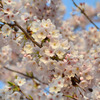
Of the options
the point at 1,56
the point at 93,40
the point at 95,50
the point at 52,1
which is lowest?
the point at 95,50

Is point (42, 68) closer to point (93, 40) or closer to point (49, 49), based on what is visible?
point (49, 49)

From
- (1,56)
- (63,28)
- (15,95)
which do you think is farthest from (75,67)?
(63,28)

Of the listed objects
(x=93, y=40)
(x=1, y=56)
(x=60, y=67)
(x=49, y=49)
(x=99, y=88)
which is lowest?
(x=99, y=88)

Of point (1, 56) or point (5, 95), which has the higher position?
point (1, 56)

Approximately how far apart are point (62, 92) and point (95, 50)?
2.38 ft

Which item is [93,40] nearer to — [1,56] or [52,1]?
→ [52,1]

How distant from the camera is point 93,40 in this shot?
4.19 meters

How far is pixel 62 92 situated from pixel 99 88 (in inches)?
17.9

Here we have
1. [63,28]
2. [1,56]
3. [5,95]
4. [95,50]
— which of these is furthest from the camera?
[63,28]

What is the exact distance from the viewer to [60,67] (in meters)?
2.06

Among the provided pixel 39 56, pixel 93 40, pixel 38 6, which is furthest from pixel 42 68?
pixel 93 40

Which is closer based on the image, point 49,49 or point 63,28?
point 49,49

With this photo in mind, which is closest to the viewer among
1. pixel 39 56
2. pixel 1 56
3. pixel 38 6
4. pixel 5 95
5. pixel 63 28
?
pixel 39 56

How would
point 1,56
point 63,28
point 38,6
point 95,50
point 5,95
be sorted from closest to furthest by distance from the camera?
point 95,50 → point 5,95 → point 1,56 → point 38,6 → point 63,28
